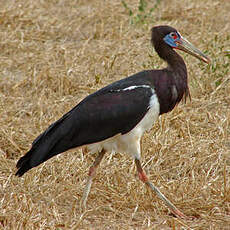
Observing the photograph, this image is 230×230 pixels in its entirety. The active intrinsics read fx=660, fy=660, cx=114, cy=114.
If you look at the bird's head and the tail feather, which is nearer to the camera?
the tail feather

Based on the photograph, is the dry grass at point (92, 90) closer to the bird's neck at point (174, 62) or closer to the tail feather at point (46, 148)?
the tail feather at point (46, 148)

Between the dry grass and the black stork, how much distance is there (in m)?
0.22

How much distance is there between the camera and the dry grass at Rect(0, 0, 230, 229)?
4.65m

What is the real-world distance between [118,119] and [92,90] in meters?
2.06

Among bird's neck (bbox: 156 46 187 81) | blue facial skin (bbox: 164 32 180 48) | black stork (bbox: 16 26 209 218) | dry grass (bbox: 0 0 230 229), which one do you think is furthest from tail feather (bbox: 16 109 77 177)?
blue facial skin (bbox: 164 32 180 48)

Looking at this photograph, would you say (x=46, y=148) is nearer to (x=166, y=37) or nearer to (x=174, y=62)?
(x=174, y=62)

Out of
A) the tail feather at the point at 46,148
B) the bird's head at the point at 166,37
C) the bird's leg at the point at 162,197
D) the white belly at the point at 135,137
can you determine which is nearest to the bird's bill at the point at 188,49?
the bird's head at the point at 166,37

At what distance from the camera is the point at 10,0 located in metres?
9.11

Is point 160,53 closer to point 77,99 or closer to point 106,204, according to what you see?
point 106,204

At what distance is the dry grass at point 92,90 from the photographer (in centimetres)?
465

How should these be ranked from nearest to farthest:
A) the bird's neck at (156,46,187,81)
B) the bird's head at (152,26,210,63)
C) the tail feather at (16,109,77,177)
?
the tail feather at (16,109,77,177) < the bird's neck at (156,46,187,81) < the bird's head at (152,26,210,63)

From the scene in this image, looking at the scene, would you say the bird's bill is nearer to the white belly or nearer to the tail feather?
the white belly

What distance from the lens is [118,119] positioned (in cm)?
464

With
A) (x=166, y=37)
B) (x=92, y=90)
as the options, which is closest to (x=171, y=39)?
(x=166, y=37)
